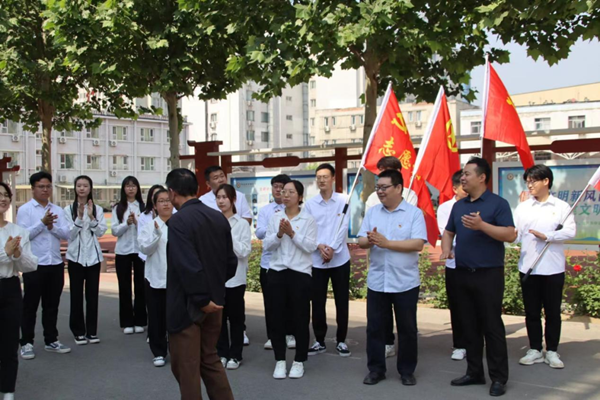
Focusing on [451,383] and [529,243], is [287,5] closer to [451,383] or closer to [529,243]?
[529,243]

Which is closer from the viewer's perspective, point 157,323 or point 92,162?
point 157,323

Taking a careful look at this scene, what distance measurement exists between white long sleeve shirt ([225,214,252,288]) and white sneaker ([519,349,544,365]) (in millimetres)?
2719

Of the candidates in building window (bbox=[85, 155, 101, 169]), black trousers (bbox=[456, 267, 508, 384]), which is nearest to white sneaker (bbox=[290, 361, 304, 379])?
black trousers (bbox=[456, 267, 508, 384])

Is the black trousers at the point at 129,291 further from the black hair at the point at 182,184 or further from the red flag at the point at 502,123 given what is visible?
the red flag at the point at 502,123

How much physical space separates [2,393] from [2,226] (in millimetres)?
1367

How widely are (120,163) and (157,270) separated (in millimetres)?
58948

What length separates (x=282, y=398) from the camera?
5465 mm

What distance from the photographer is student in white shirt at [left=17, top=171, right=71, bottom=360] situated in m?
6.96

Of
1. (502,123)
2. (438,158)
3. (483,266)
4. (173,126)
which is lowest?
(483,266)

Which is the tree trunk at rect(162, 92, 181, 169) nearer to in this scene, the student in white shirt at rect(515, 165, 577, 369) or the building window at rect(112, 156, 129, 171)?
the student in white shirt at rect(515, 165, 577, 369)

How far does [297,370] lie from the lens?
6039 millimetres

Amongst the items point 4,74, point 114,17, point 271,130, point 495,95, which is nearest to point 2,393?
point 495,95

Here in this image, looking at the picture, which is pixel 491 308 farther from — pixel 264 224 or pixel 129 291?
pixel 129 291

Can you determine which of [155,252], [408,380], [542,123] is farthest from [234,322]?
[542,123]
